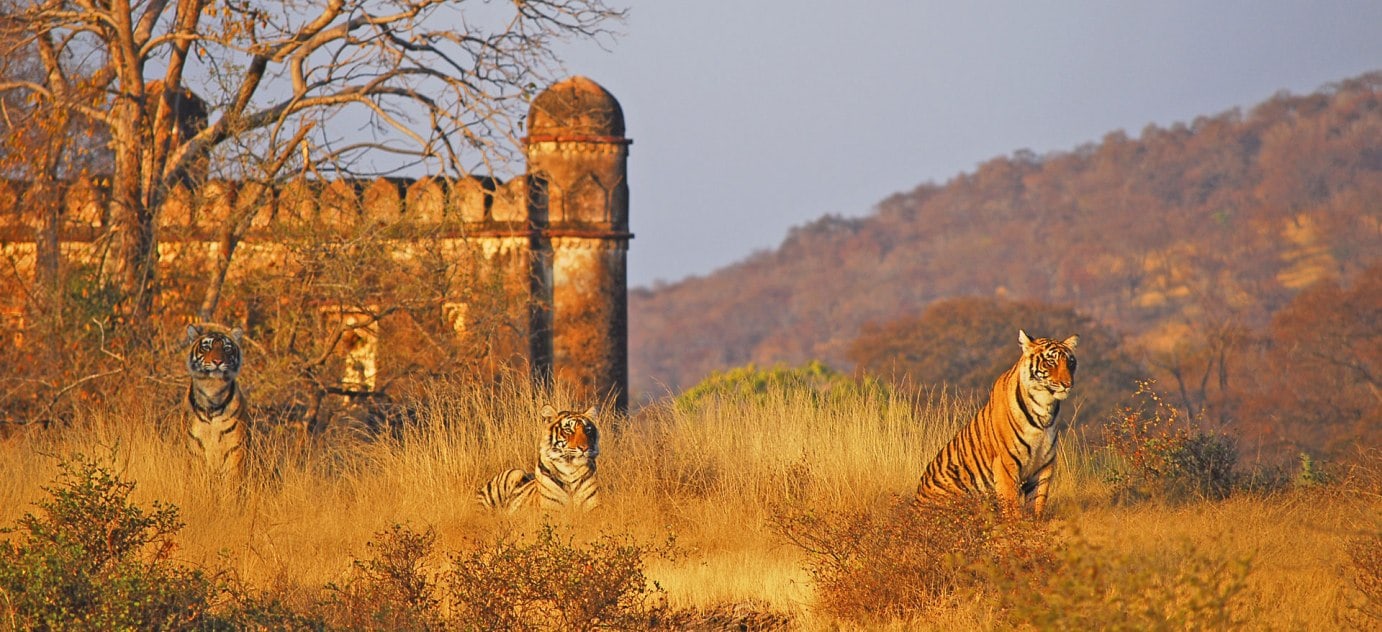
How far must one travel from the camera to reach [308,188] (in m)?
14.3

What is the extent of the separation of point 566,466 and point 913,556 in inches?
115

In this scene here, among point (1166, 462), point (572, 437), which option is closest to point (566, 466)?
point (572, 437)

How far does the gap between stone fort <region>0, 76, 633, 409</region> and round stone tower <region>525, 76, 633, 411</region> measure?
0.01m

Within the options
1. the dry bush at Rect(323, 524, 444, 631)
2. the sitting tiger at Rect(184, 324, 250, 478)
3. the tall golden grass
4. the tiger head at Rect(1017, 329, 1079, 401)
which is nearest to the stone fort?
the tall golden grass

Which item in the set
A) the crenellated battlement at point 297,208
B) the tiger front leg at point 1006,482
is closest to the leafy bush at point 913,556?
the tiger front leg at point 1006,482

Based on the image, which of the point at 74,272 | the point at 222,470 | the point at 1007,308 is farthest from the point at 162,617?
the point at 1007,308

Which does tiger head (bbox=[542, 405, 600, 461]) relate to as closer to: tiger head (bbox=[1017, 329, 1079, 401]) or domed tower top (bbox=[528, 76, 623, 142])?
tiger head (bbox=[1017, 329, 1079, 401])

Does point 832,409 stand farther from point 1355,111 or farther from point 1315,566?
point 1355,111

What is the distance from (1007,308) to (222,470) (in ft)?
129

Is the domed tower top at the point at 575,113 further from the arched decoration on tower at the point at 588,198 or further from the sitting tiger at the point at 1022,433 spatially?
the sitting tiger at the point at 1022,433

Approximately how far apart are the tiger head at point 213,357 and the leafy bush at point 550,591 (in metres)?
3.43

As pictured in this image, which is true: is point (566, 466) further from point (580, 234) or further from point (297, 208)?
point (580, 234)

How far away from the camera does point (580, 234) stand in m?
15.9

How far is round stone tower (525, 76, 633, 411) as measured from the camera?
15.9m
